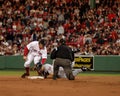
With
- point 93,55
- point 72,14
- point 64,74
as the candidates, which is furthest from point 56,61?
point 72,14

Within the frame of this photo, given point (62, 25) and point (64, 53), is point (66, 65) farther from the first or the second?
point (62, 25)

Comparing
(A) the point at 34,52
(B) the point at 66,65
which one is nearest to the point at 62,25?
(A) the point at 34,52

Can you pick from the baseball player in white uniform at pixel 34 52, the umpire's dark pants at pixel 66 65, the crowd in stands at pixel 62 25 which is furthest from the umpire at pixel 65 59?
the crowd in stands at pixel 62 25

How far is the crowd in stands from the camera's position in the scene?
24.9 metres

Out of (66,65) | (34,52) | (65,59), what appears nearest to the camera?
(66,65)

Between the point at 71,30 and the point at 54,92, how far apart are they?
50.2 feet

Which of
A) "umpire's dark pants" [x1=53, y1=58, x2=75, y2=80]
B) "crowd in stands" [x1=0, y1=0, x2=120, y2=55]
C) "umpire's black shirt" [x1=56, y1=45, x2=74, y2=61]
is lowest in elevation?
"umpire's dark pants" [x1=53, y1=58, x2=75, y2=80]

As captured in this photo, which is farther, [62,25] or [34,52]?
[62,25]

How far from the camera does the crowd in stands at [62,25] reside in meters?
24.9

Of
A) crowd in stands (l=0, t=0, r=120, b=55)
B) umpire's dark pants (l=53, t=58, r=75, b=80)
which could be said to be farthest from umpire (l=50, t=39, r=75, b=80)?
crowd in stands (l=0, t=0, r=120, b=55)

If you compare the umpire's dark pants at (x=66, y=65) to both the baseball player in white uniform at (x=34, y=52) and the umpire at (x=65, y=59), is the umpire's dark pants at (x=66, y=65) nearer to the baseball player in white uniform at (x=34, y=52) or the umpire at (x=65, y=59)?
the umpire at (x=65, y=59)

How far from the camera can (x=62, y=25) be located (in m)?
27.8

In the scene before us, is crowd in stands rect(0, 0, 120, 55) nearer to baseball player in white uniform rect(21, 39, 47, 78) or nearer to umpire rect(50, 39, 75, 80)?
baseball player in white uniform rect(21, 39, 47, 78)

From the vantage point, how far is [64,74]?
58.0 feet
